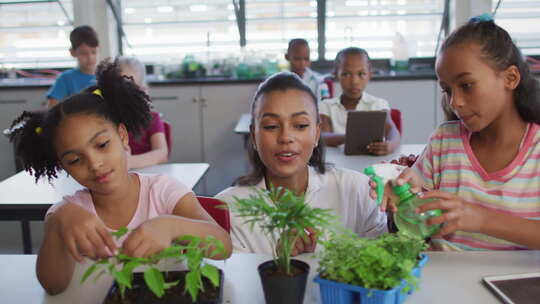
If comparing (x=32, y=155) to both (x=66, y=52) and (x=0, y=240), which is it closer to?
(x=0, y=240)

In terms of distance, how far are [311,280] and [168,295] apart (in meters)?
0.30

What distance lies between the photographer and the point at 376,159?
2.49 m

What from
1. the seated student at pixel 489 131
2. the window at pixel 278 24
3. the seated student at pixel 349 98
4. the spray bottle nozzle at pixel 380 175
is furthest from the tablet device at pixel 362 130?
the window at pixel 278 24

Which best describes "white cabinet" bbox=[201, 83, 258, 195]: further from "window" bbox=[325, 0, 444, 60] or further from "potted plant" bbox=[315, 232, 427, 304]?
"potted plant" bbox=[315, 232, 427, 304]

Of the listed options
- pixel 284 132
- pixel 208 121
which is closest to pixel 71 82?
pixel 208 121

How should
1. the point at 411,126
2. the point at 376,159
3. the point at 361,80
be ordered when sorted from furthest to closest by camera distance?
the point at 411,126 → the point at 361,80 → the point at 376,159

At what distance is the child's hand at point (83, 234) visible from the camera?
0.90m

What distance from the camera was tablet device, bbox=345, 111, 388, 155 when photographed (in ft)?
8.20

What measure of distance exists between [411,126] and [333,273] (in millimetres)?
4017

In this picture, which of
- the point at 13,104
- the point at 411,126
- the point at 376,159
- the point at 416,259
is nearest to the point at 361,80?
the point at 376,159

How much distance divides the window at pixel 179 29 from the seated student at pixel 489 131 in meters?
3.87

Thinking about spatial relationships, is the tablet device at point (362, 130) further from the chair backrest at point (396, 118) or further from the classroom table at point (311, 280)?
the classroom table at point (311, 280)

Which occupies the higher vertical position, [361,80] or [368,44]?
[368,44]

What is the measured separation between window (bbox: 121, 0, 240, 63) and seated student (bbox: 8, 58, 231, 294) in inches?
145
